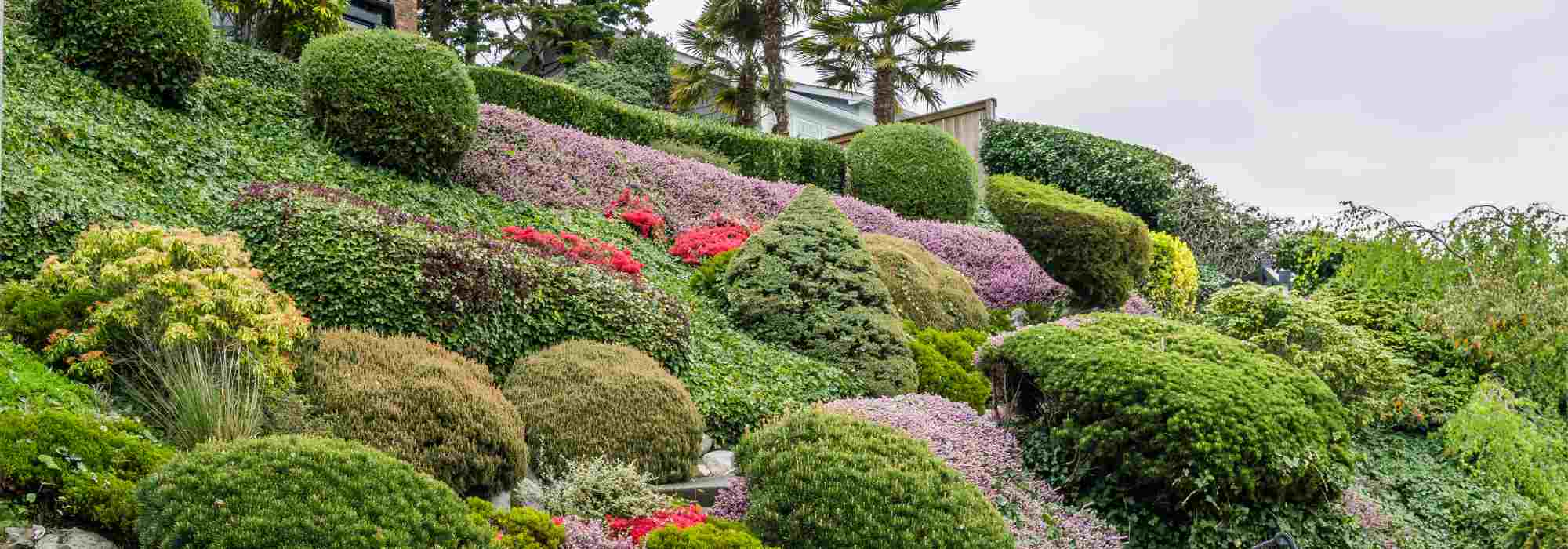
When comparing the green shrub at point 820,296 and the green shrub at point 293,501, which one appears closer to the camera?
the green shrub at point 293,501

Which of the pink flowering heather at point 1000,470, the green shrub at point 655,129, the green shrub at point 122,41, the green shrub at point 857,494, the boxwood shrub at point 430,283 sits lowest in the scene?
the pink flowering heather at point 1000,470

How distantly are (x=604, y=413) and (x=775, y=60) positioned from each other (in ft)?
57.1

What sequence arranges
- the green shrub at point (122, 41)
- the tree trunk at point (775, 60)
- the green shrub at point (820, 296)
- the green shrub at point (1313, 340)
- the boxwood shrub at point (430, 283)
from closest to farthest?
the boxwood shrub at point (430, 283) < the green shrub at point (1313, 340) < the green shrub at point (820, 296) < the green shrub at point (122, 41) < the tree trunk at point (775, 60)

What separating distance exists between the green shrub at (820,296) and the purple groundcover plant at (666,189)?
2.92m

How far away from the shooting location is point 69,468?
449cm

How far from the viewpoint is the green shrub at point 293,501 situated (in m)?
4.06

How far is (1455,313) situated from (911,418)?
640 centimetres

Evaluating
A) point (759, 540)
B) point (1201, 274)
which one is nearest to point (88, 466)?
point (759, 540)

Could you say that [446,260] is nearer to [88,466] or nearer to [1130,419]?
[88,466]

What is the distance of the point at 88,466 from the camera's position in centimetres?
455

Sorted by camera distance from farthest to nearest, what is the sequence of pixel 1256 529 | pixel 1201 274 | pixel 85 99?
pixel 1201 274 → pixel 85 99 → pixel 1256 529

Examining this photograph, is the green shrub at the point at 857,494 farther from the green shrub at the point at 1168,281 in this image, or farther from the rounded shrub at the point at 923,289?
the green shrub at the point at 1168,281

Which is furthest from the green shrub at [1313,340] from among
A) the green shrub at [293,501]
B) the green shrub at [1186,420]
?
the green shrub at [293,501]

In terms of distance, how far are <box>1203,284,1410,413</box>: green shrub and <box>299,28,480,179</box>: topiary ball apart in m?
8.00
